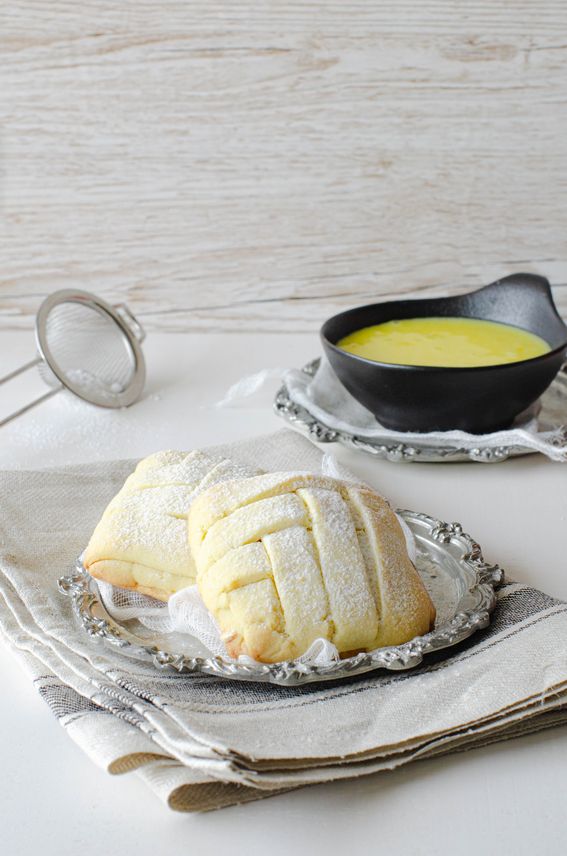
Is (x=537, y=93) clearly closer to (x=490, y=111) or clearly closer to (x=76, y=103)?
(x=490, y=111)

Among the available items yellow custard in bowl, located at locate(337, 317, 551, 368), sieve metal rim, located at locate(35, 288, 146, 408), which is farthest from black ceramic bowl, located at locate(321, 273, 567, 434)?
sieve metal rim, located at locate(35, 288, 146, 408)

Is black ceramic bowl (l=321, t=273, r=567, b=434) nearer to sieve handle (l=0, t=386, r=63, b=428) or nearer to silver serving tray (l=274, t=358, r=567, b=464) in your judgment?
silver serving tray (l=274, t=358, r=567, b=464)

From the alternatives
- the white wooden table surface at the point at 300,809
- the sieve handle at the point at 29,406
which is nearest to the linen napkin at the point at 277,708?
the white wooden table surface at the point at 300,809

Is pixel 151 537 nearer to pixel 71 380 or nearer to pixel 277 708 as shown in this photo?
pixel 277 708

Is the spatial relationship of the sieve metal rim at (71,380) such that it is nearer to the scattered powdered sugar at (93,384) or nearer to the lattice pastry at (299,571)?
the scattered powdered sugar at (93,384)

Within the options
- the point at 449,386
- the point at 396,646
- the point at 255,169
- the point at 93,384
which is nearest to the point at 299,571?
the point at 396,646

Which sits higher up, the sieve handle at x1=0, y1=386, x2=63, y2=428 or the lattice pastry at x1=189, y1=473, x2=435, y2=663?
the lattice pastry at x1=189, y1=473, x2=435, y2=663

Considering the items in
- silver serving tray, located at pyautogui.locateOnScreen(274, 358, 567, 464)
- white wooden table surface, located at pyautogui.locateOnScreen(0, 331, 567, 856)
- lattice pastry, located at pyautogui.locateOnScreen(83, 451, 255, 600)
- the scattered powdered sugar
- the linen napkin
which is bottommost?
silver serving tray, located at pyautogui.locateOnScreen(274, 358, 567, 464)
